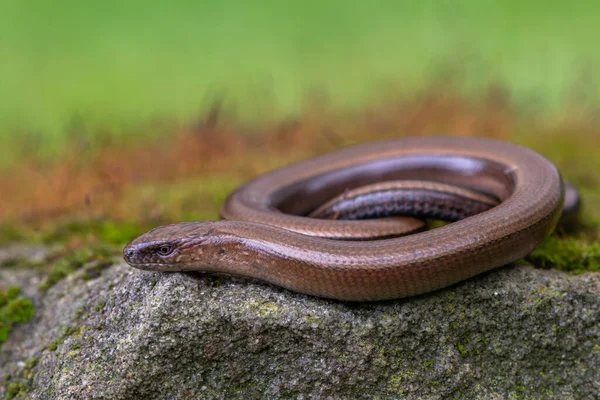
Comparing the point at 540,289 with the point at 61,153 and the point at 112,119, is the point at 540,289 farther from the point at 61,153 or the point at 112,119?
the point at 112,119

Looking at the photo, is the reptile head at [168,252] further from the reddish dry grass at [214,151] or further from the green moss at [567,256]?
the green moss at [567,256]

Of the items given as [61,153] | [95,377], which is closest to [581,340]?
[95,377]

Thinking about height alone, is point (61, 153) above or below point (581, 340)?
above

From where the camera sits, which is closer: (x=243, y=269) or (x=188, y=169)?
(x=243, y=269)

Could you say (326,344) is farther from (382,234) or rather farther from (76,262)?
(76,262)

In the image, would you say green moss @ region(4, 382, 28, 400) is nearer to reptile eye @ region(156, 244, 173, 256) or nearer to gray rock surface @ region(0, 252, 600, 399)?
gray rock surface @ region(0, 252, 600, 399)

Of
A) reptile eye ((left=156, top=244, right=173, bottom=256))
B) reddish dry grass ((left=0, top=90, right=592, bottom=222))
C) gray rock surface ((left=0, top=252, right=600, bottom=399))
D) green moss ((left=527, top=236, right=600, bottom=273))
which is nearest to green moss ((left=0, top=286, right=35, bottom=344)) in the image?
gray rock surface ((left=0, top=252, right=600, bottom=399))

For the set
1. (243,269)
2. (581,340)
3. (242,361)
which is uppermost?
(243,269)
